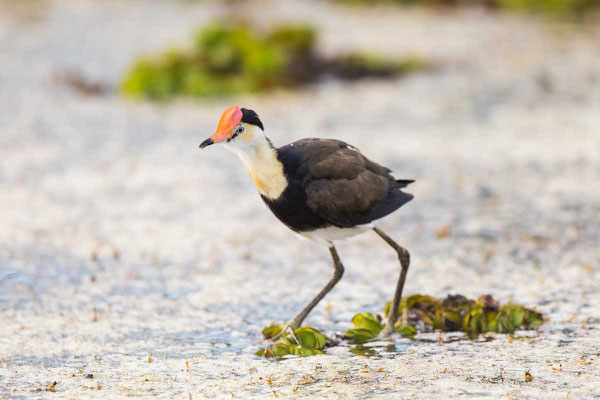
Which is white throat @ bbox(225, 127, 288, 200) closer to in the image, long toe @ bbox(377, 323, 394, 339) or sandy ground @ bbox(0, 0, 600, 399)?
sandy ground @ bbox(0, 0, 600, 399)

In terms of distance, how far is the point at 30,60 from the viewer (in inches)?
644

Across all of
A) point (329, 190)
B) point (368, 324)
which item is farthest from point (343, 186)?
point (368, 324)

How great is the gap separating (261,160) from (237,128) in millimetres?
252

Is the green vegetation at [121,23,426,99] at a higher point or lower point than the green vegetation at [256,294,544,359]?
higher

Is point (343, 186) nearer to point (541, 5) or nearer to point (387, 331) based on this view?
point (387, 331)

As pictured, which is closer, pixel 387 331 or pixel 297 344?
pixel 297 344

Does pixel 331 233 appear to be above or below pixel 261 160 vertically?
below

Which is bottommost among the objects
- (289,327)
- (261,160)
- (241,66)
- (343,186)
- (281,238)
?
(289,327)

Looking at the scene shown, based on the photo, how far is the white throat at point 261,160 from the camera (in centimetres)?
457

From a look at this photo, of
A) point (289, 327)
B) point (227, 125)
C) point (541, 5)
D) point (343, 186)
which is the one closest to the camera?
point (227, 125)

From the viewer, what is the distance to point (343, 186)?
4.97 m

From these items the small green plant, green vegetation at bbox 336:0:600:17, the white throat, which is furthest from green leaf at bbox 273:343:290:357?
green vegetation at bbox 336:0:600:17

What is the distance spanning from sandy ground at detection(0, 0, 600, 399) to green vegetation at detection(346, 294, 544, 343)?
0.13 m

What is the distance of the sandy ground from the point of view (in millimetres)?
4695
